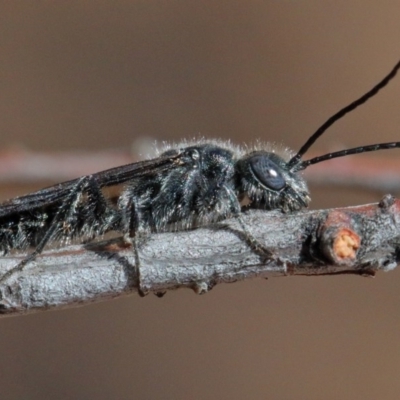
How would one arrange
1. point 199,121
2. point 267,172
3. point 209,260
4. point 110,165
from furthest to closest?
1. point 199,121
2. point 110,165
3. point 267,172
4. point 209,260

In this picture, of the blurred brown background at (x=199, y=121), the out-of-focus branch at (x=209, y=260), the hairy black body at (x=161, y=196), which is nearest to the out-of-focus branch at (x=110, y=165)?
the hairy black body at (x=161, y=196)

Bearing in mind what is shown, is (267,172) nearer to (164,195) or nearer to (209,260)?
(164,195)

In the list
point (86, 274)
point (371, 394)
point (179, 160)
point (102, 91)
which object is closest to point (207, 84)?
point (102, 91)

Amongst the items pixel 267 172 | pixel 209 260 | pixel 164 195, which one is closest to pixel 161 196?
pixel 164 195

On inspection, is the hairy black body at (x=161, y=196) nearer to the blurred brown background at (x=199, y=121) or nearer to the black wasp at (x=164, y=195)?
the black wasp at (x=164, y=195)

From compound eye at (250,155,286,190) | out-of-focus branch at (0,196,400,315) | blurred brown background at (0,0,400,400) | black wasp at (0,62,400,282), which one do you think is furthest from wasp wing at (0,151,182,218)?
blurred brown background at (0,0,400,400)

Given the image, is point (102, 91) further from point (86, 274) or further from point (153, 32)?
point (86, 274)
